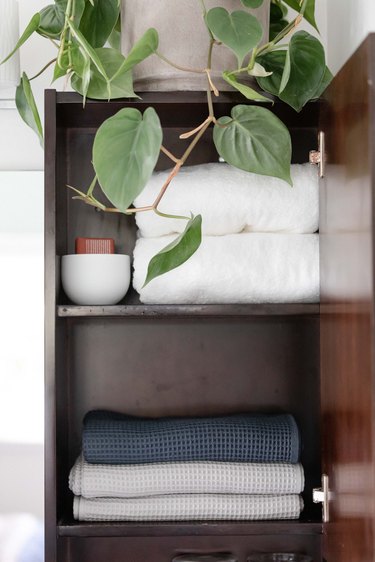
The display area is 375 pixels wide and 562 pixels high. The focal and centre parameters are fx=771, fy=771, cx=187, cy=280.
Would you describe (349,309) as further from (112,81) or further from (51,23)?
(51,23)

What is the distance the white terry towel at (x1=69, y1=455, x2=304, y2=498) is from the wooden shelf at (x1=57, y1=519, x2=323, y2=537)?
2.1 inches

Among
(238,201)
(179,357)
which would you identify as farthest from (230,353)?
(238,201)

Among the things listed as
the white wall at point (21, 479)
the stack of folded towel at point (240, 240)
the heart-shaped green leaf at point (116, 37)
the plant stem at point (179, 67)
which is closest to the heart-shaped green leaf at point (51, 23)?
the heart-shaped green leaf at point (116, 37)

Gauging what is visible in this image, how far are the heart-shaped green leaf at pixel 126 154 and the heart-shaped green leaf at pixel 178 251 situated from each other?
0.33 feet

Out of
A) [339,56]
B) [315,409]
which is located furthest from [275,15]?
[315,409]

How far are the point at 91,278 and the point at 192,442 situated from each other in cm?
33

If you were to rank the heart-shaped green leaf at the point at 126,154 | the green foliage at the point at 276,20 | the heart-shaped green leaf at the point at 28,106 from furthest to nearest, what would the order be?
the green foliage at the point at 276,20 → the heart-shaped green leaf at the point at 28,106 → the heart-shaped green leaf at the point at 126,154

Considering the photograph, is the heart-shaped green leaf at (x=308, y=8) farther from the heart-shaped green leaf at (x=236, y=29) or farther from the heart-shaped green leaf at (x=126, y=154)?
the heart-shaped green leaf at (x=126, y=154)

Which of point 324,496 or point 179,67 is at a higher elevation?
point 179,67

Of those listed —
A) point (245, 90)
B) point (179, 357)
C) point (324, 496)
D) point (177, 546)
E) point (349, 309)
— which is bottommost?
point (177, 546)

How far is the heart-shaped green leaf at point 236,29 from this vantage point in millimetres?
1130

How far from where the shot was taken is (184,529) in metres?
1.27

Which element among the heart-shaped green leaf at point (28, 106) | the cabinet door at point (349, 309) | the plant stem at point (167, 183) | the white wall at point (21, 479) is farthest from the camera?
the white wall at point (21, 479)

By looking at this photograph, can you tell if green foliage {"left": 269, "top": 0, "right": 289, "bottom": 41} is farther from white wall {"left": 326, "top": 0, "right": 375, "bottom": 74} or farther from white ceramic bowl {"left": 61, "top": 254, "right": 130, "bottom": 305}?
white ceramic bowl {"left": 61, "top": 254, "right": 130, "bottom": 305}
